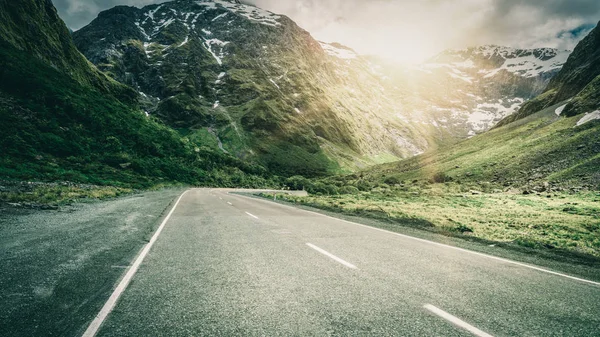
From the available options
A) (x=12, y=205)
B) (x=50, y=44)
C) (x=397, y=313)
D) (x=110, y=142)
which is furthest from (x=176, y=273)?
(x=50, y=44)

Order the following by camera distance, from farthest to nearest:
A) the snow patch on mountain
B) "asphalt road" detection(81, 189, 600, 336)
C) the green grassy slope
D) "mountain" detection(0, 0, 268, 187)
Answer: the snow patch on mountain < the green grassy slope < "mountain" detection(0, 0, 268, 187) < "asphalt road" detection(81, 189, 600, 336)

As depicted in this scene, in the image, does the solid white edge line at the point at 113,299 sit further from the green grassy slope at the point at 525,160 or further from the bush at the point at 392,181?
the bush at the point at 392,181

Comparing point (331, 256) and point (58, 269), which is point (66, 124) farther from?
point (331, 256)

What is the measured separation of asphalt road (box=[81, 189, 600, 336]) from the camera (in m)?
3.60

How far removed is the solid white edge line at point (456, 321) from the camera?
3.47 meters

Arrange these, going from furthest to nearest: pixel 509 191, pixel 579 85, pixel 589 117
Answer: pixel 579 85
pixel 589 117
pixel 509 191

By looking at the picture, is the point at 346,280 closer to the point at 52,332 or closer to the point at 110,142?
the point at 52,332

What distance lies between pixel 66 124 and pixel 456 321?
7455 centimetres

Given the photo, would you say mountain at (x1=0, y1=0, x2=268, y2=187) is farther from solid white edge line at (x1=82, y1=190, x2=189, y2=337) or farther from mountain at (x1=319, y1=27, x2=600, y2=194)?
mountain at (x1=319, y1=27, x2=600, y2=194)

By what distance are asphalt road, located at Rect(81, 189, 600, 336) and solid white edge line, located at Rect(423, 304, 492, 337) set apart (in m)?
0.01

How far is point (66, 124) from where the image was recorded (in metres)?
58.9

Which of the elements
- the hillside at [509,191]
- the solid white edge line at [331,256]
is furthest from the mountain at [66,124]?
the solid white edge line at [331,256]

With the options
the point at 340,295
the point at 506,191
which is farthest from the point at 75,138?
the point at 506,191

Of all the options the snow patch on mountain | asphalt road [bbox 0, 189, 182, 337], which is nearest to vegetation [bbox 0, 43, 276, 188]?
asphalt road [bbox 0, 189, 182, 337]
